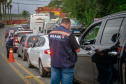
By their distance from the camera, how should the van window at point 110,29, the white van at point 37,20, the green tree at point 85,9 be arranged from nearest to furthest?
the van window at point 110,29
the green tree at point 85,9
the white van at point 37,20

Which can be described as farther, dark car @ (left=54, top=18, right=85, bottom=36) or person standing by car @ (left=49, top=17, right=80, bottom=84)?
dark car @ (left=54, top=18, right=85, bottom=36)

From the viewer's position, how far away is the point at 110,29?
5172mm

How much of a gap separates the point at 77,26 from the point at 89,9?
171 inches

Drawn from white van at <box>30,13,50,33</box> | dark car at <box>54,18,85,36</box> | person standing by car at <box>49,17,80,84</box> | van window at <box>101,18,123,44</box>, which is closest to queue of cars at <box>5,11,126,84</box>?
van window at <box>101,18,123,44</box>

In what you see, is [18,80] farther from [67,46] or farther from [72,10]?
[72,10]

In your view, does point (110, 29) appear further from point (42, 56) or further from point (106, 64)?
point (42, 56)

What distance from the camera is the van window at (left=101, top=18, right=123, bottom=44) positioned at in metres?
4.90

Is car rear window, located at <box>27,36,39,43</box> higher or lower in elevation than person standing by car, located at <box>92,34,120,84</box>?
lower

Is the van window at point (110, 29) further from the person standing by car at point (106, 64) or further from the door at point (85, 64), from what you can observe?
the door at point (85, 64)

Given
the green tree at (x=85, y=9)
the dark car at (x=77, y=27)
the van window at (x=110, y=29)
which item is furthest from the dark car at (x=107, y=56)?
the dark car at (x=77, y=27)

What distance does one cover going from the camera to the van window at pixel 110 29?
490cm

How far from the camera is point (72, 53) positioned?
17.3ft

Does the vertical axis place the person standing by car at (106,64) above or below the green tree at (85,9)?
below

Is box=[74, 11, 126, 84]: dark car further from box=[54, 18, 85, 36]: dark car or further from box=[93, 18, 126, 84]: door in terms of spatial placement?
box=[54, 18, 85, 36]: dark car
